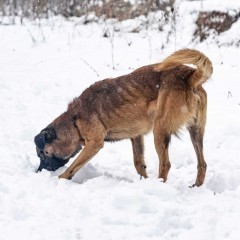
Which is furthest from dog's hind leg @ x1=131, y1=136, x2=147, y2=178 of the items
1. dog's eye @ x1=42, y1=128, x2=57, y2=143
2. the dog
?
dog's eye @ x1=42, y1=128, x2=57, y2=143

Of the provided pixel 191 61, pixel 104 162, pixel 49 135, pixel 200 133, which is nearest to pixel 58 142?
pixel 49 135

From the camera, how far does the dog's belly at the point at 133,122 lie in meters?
5.99

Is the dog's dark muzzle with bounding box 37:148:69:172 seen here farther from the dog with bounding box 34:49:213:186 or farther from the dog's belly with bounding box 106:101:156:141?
the dog's belly with bounding box 106:101:156:141

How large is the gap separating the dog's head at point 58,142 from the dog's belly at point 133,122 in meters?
0.42

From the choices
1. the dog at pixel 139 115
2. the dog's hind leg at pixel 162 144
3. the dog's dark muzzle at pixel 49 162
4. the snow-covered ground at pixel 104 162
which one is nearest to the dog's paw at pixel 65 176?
the dog at pixel 139 115

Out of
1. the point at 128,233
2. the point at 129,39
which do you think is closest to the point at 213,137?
the point at 128,233

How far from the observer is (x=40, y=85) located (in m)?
9.59

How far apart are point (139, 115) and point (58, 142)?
1088 mm

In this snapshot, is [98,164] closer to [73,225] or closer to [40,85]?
[73,225]

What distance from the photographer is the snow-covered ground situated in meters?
4.38

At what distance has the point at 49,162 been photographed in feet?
21.1

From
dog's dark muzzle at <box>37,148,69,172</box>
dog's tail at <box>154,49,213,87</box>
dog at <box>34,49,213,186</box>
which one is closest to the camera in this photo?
dog's tail at <box>154,49,213,87</box>

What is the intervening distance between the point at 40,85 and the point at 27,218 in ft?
17.3

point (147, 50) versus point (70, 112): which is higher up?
point (70, 112)
